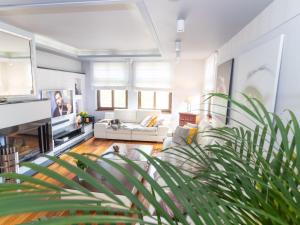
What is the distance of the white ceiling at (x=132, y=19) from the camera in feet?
5.75

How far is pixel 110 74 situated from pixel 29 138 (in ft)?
11.5

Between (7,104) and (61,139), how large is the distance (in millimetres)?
1794

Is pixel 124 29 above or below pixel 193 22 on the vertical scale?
above

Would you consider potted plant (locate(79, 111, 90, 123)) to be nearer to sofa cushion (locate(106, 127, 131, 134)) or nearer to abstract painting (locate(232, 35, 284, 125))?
sofa cushion (locate(106, 127, 131, 134))

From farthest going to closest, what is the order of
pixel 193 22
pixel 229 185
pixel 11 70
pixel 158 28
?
pixel 11 70 → pixel 158 28 → pixel 193 22 → pixel 229 185

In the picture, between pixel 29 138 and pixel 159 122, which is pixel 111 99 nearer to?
pixel 159 122

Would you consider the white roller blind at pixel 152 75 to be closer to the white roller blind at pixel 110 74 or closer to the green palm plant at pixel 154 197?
the white roller blind at pixel 110 74

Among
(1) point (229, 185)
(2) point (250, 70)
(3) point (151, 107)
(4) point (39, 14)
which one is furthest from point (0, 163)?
(3) point (151, 107)

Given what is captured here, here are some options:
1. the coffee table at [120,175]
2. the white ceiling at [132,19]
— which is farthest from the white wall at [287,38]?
the coffee table at [120,175]

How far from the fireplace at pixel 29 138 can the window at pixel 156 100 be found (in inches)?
129

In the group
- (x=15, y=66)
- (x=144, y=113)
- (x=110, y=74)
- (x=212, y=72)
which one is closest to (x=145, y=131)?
(x=144, y=113)

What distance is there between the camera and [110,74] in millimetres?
6145

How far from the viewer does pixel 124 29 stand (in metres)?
3.38

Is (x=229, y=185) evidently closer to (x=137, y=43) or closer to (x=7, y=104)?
(x=7, y=104)
